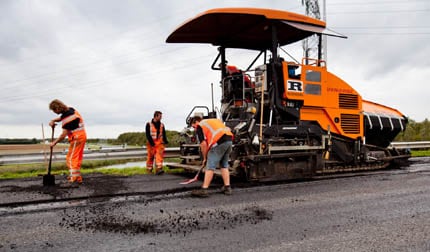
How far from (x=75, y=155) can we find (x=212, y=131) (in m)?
2.76

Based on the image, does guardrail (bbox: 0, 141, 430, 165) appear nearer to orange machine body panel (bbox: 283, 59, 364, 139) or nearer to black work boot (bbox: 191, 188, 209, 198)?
orange machine body panel (bbox: 283, 59, 364, 139)

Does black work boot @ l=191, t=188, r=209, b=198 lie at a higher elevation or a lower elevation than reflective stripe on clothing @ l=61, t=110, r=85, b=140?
lower

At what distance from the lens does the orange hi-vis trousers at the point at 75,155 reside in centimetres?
661

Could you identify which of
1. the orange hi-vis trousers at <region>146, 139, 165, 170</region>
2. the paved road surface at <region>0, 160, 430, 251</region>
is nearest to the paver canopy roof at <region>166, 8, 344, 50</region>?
the orange hi-vis trousers at <region>146, 139, 165, 170</region>

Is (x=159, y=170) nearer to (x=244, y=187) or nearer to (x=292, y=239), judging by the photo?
(x=244, y=187)

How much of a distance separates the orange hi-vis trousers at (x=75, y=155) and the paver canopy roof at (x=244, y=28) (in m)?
3.31

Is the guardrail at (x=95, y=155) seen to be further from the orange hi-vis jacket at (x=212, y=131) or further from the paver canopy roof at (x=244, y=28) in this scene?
the orange hi-vis jacket at (x=212, y=131)

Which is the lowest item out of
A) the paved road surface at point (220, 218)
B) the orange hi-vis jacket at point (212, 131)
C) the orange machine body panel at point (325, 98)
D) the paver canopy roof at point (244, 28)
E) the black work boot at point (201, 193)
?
the paved road surface at point (220, 218)

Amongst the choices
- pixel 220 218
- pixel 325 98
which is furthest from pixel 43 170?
pixel 325 98

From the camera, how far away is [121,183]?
267 inches

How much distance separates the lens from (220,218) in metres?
4.14

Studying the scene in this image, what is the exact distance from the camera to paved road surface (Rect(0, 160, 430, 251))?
3.26 metres

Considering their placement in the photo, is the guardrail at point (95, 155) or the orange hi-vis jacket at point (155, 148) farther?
the guardrail at point (95, 155)

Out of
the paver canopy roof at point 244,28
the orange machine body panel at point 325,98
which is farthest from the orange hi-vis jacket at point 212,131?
the paver canopy roof at point 244,28
